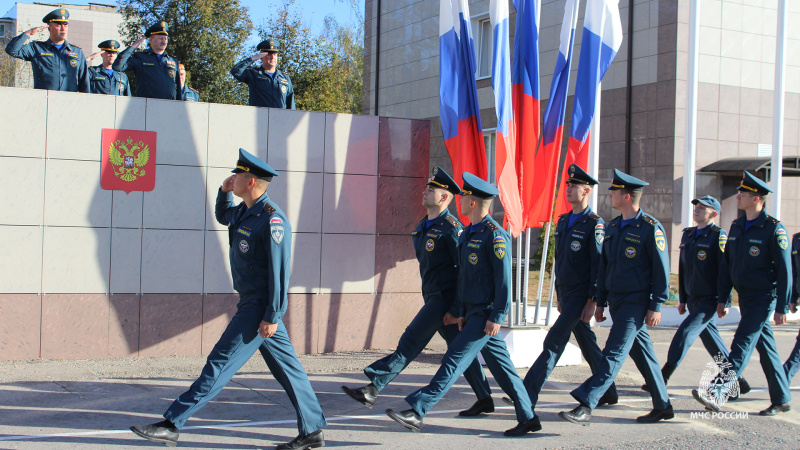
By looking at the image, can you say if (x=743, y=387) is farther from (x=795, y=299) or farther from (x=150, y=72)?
(x=150, y=72)

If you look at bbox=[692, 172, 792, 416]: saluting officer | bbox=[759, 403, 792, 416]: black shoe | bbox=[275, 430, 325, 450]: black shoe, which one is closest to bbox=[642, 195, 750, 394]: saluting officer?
bbox=[692, 172, 792, 416]: saluting officer

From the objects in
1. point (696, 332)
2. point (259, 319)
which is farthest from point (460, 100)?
point (259, 319)

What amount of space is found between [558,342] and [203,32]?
21870 mm

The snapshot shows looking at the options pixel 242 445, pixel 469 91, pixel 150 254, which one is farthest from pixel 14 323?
pixel 469 91

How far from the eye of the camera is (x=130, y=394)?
634 centimetres

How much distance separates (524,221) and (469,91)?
1.57 metres

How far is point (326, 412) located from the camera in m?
6.02

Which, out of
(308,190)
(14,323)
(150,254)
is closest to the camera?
(14,323)

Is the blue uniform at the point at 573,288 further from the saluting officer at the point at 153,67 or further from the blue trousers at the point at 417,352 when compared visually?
the saluting officer at the point at 153,67

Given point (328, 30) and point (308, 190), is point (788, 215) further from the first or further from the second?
point (328, 30)

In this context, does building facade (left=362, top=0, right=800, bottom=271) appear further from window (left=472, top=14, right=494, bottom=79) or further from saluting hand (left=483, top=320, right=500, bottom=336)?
saluting hand (left=483, top=320, right=500, bottom=336)

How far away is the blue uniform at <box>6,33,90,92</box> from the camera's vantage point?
7840mm

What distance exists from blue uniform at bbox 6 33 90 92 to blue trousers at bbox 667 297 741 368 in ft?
22.2

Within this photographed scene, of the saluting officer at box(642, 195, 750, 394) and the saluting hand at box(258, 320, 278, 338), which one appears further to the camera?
the saluting officer at box(642, 195, 750, 394)
